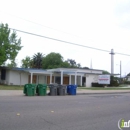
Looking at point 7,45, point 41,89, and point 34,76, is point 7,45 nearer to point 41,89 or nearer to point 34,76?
point 34,76

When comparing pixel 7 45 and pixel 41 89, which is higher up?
pixel 7 45

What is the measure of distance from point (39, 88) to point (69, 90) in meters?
4.35

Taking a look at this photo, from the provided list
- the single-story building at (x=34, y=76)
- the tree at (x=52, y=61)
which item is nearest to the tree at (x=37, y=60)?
the tree at (x=52, y=61)

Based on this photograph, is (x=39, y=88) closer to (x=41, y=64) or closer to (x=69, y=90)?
(x=69, y=90)

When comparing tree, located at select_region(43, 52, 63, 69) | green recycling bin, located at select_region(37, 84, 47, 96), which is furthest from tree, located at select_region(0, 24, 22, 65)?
tree, located at select_region(43, 52, 63, 69)

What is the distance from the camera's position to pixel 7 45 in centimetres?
3841

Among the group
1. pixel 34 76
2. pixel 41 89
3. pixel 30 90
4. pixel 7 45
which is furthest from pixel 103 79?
pixel 30 90

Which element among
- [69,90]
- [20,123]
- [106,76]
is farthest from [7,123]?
[106,76]

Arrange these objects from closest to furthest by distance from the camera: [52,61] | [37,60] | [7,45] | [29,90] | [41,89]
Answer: [29,90], [41,89], [7,45], [52,61], [37,60]

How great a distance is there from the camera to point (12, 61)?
38.6 m

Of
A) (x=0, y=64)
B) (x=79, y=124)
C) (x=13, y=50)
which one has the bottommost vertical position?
(x=79, y=124)

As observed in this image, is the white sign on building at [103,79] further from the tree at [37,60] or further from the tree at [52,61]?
the tree at [37,60]

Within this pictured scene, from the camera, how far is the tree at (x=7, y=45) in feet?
123

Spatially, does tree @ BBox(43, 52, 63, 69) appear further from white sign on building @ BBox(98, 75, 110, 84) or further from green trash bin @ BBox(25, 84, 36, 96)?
green trash bin @ BBox(25, 84, 36, 96)
